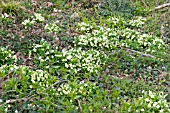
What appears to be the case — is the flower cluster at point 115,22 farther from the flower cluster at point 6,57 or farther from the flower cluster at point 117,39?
the flower cluster at point 6,57

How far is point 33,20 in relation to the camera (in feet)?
20.2

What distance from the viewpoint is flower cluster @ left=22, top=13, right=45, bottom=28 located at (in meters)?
5.96

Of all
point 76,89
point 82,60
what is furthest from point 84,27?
point 76,89

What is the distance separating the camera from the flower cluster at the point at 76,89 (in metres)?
4.31

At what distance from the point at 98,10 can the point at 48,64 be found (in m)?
2.67

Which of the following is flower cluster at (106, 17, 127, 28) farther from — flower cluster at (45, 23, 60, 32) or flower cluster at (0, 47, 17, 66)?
flower cluster at (0, 47, 17, 66)


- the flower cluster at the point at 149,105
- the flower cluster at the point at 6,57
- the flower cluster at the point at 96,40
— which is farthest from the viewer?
the flower cluster at the point at 96,40

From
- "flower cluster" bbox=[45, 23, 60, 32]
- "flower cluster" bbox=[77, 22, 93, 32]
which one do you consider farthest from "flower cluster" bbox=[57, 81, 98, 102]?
"flower cluster" bbox=[77, 22, 93, 32]

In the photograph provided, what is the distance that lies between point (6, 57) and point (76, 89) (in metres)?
1.27

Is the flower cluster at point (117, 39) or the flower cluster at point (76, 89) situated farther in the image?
the flower cluster at point (117, 39)

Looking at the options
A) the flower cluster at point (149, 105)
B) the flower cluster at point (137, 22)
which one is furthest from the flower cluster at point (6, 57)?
the flower cluster at point (137, 22)

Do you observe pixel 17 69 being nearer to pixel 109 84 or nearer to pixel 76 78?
pixel 76 78

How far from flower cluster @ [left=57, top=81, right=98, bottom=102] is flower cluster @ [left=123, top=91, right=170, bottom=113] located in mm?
592

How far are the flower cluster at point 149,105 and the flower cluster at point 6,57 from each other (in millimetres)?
1937
